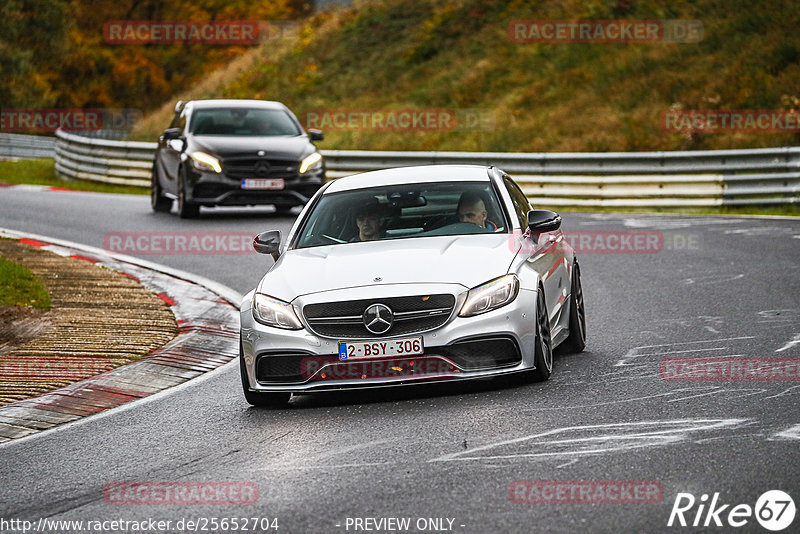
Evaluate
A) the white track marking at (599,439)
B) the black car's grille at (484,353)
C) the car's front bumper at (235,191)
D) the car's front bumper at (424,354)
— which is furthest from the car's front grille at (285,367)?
the car's front bumper at (235,191)

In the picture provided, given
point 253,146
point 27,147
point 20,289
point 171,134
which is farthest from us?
point 27,147

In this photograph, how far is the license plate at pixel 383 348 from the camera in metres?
7.80

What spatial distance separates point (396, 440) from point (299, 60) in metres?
45.8

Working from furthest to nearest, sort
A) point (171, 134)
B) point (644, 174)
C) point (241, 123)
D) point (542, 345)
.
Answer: point (644, 174)
point (241, 123)
point (171, 134)
point (542, 345)

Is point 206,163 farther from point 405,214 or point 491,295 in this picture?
point 491,295

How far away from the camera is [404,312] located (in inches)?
310

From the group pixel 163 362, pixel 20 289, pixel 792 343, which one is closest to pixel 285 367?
pixel 163 362

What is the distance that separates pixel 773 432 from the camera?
670 centimetres

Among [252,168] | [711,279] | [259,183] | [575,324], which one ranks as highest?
[252,168]

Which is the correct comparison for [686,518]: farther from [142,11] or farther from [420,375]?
[142,11]

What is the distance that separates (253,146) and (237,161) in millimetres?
424

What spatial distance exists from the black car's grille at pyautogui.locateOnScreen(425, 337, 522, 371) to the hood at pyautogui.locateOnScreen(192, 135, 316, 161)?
40.5 feet

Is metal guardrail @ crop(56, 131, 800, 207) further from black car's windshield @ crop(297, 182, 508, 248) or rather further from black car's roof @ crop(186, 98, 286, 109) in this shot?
black car's windshield @ crop(297, 182, 508, 248)

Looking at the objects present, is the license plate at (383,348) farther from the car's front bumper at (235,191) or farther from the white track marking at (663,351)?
the car's front bumper at (235,191)
